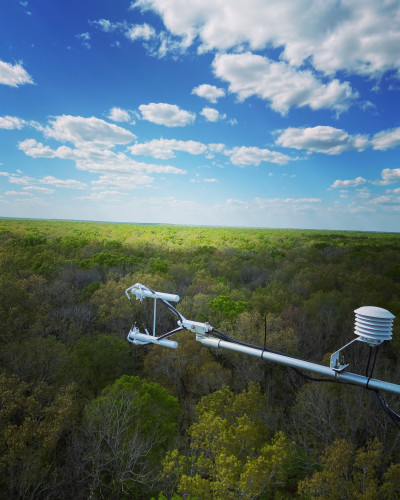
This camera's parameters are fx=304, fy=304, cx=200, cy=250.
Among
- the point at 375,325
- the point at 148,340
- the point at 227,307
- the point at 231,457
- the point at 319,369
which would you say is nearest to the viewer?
the point at 319,369

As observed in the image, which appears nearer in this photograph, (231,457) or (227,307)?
(231,457)

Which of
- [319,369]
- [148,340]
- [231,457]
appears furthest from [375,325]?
[231,457]

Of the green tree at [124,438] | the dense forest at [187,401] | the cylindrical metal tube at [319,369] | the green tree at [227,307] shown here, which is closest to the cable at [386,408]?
the cylindrical metal tube at [319,369]

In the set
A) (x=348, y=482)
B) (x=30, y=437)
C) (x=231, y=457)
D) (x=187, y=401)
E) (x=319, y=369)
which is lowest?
(x=187, y=401)

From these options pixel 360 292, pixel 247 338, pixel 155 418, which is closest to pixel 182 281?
pixel 247 338

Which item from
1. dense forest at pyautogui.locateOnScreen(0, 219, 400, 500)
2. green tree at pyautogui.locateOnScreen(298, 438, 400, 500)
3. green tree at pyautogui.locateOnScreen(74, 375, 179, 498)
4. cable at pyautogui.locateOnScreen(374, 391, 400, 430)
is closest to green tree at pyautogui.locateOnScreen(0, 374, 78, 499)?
dense forest at pyautogui.locateOnScreen(0, 219, 400, 500)

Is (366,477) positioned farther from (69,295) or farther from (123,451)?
(69,295)

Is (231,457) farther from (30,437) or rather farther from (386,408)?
(30,437)

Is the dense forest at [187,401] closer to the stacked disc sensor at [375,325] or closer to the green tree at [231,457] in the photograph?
the green tree at [231,457]

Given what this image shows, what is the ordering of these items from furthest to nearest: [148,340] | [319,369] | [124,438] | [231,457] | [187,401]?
[187,401] → [124,438] → [231,457] → [148,340] → [319,369]
